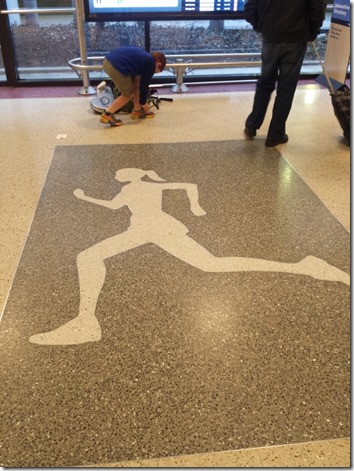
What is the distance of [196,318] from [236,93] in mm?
3927

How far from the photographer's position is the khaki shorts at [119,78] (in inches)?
156

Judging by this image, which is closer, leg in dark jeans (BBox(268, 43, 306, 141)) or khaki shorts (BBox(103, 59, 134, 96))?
leg in dark jeans (BBox(268, 43, 306, 141))

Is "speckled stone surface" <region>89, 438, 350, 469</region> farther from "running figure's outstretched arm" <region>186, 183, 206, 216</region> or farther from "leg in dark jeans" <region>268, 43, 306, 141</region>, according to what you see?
"leg in dark jeans" <region>268, 43, 306, 141</region>

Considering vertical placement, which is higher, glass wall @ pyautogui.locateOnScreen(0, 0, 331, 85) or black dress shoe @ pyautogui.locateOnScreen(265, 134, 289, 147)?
glass wall @ pyautogui.locateOnScreen(0, 0, 331, 85)

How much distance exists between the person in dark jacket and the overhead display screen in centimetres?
147

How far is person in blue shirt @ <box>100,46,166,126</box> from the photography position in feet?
12.9

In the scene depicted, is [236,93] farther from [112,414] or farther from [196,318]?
[112,414]

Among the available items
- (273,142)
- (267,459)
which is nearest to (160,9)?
(273,142)

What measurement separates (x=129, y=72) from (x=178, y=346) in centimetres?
293

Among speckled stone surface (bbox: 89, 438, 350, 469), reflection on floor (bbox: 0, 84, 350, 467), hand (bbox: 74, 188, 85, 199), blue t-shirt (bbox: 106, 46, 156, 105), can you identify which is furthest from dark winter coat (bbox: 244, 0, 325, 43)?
speckled stone surface (bbox: 89, 438, 350, 469)

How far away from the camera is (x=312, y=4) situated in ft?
9.90

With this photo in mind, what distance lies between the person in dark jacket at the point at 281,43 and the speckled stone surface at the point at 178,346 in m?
1.12

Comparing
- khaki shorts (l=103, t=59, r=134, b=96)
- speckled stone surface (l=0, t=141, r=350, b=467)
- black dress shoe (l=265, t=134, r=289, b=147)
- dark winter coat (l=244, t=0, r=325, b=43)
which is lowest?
speckled stone surface (l=0, t=141, r=350, b=467)

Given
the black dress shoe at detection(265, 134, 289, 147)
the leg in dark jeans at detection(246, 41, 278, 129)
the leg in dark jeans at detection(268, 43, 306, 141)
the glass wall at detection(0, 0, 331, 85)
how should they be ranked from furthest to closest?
the glass wall at detection(0, 0, 331, 85) < the black dress shoe at detection(265, 134, 289, 147) < the leg in dark jeans at detection(246, 41, 278, 129) < the leg in dark jeans at detection(268, 43, 306, 141)
